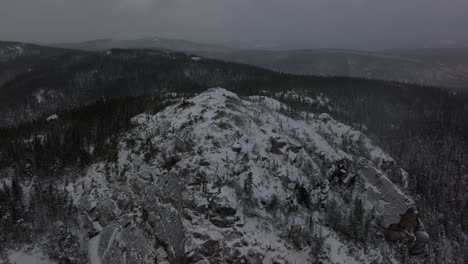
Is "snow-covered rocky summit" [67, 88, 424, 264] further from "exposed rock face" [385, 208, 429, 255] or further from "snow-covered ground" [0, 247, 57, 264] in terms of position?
"snow-covered ground" [0, 247, 57, 264]

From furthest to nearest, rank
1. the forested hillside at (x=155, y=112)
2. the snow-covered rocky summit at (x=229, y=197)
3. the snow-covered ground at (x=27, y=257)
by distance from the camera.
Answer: the forested hillside at (x=155, y=112)
the snow-covered ground at (x=27, y=257)
the snow-covered rocky summit at (x=229, y=197)

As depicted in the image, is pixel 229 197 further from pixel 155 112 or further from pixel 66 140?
pixel 66 140

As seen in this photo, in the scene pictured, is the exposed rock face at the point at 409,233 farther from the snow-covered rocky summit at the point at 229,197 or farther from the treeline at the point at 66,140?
the treeline at the point at 66,140

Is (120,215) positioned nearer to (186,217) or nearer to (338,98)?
(186,217)

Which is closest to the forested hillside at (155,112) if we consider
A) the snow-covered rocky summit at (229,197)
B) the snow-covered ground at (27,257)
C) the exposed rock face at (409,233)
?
the snow-covered ground at (27,257)

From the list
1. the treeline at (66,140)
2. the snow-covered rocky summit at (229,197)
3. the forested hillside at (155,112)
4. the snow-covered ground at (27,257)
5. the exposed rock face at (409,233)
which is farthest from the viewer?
the treeline at (66,140)

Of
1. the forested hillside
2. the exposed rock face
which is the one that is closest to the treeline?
the forested hillside

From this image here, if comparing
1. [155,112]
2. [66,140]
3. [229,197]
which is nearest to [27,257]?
[66,140]

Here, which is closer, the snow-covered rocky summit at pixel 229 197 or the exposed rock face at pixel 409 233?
the snow-covered rocky summit at pixel 229 197

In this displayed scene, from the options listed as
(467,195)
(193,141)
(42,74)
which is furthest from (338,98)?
(42,74)
